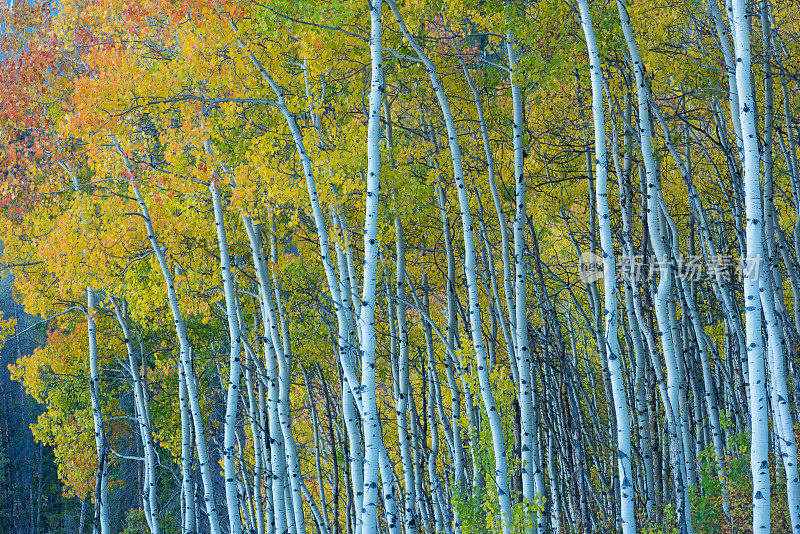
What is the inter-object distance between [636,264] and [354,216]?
431 centimetres

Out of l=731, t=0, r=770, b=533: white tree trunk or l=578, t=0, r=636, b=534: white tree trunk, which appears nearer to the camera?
l=731, t=0, r=770, b=533: white tree trunk

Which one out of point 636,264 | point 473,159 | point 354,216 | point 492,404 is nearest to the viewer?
point 492,404

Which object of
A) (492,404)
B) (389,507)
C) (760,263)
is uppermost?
(760,263)

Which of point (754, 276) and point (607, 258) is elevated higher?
point (607, 258)

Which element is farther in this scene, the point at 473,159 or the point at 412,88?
the point at 412,88

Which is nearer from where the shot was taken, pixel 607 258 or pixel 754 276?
pixel 754 276

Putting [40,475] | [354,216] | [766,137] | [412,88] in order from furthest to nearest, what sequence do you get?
[40,475]
[354,216]
[412,88]
[766,137]

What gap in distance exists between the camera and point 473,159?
870cm

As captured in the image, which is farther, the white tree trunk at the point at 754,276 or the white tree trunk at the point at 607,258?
the white tree trunk at the point at 607,258

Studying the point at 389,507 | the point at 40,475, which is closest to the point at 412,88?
the point at 389,507

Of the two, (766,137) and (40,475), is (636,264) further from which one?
(40,475)

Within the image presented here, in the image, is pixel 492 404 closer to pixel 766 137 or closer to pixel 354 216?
pixel 766 137

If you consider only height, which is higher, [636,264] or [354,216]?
[354,216]

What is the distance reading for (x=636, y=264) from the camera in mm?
7984
